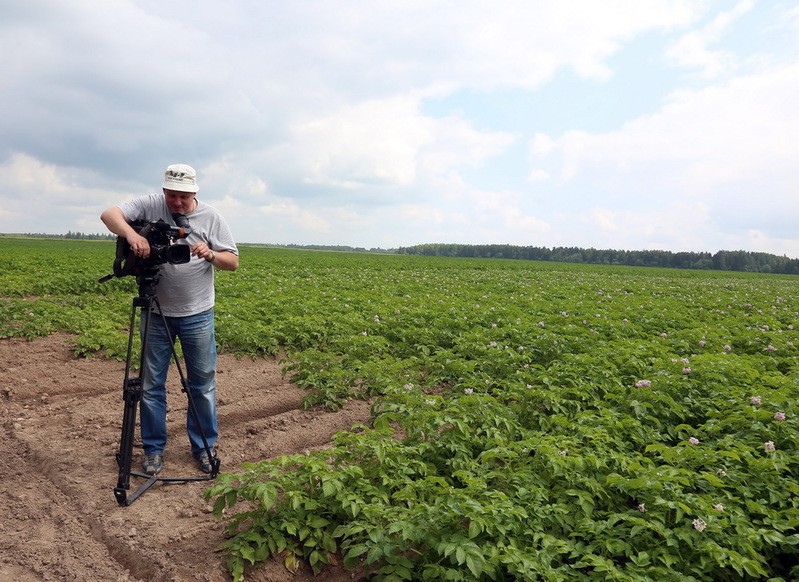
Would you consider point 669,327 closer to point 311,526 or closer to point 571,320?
point 571,320

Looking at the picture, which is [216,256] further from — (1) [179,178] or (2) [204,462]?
(2) [204,462]

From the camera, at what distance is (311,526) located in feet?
11.3

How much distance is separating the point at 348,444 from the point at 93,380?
4690mm

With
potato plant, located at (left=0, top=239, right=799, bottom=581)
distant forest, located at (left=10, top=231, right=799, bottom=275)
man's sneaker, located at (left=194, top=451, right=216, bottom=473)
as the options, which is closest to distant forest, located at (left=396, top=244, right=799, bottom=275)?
distant forest, located at (left=10, top=231, right=799, bottom=275)

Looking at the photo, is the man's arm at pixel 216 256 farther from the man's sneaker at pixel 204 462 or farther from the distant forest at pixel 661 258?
the distant forest at pixel 661 258

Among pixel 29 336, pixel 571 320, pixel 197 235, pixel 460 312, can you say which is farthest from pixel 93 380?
pixel 571 320

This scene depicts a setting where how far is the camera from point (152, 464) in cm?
445

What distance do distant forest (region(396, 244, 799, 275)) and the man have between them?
283 ft

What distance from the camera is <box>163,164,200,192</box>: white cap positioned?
13.2 ft

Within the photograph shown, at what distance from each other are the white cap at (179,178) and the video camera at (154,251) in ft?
1.08

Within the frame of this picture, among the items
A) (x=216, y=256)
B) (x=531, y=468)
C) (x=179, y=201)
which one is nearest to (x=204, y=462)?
(x=216, y=256)

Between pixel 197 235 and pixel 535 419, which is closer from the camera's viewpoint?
pixel 197 235

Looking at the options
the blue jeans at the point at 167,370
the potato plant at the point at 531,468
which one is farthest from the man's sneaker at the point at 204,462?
the potato plant at the point at 531,468

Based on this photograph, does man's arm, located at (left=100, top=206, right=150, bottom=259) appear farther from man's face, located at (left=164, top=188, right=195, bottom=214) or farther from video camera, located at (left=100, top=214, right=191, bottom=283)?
man's face, located at (left=164, top=188, right=195, bottom=214)
